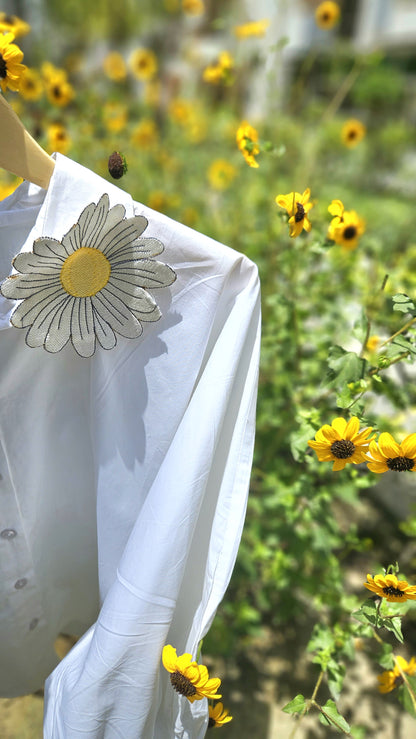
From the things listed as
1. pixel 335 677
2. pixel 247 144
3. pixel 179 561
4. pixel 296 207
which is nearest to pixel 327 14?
pixel 247 144

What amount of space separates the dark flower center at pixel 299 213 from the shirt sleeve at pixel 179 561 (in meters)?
0.14

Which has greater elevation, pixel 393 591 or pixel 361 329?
pixel 361 329

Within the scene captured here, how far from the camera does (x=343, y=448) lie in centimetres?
57

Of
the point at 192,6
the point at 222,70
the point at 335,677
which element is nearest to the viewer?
the point at 335,677

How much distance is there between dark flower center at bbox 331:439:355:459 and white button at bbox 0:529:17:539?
0.45 metres

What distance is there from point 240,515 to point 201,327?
25 centimetres

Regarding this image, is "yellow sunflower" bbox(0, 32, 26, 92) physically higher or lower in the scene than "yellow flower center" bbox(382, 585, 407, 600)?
higher

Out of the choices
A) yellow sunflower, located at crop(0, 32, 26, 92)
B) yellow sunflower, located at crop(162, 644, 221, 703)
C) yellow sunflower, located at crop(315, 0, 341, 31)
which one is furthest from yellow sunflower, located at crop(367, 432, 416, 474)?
yellow sunflower, located at crop(315, 0, 341, 31)

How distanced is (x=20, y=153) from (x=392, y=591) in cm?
69

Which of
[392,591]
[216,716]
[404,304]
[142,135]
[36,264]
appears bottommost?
[216,716]

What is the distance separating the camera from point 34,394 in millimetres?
601

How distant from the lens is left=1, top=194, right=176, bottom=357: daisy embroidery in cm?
52

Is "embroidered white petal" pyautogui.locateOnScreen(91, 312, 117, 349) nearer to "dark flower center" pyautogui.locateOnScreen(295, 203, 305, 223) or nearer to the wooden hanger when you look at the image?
the wooden hanger

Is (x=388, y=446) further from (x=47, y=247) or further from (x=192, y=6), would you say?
(x=192, y=6)
